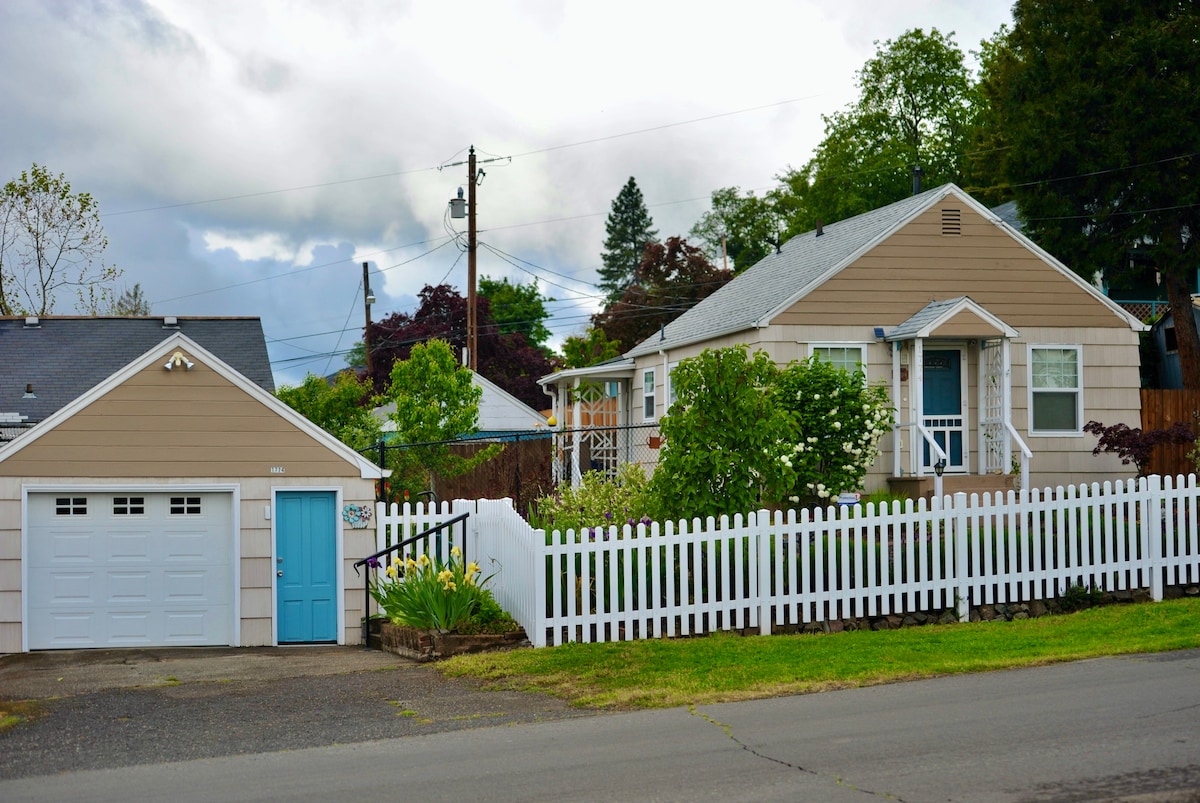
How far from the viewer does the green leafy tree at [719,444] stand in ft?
46.9

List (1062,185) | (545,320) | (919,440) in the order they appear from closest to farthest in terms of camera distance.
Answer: (919,440)
(1062,185)
(545,320)

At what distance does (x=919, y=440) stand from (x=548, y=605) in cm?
932

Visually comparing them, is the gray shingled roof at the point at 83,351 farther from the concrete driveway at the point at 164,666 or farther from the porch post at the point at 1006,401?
the porch post at the point at 1006,401

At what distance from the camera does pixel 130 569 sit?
52.7 ft

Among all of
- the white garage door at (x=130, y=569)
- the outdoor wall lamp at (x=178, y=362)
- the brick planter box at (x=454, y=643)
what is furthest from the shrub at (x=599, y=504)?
the outdoor wall lamp at (x=178, y=362)

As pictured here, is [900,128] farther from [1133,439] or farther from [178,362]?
[178,362]

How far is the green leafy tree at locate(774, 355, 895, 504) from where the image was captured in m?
18.1

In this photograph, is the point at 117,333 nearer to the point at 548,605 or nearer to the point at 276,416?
the point at 276,416

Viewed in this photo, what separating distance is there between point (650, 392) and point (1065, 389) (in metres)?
7.95

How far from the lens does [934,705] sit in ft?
30.6

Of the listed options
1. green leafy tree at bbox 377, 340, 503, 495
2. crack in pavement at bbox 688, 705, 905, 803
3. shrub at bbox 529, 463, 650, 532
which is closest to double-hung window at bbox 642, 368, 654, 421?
green leafy tree at bbox 377, 340, 503, 495

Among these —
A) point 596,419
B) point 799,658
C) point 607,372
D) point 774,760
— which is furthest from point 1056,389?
point 774,760

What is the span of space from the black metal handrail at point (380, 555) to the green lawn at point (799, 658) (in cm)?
272

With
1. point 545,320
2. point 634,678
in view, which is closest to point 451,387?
point 634,678
